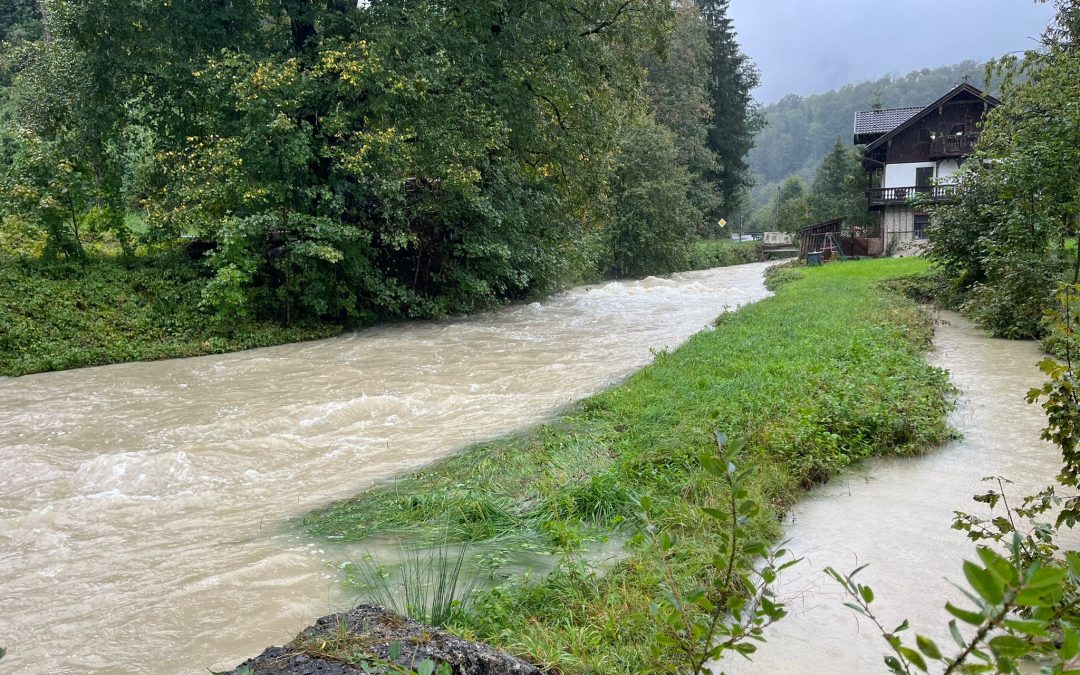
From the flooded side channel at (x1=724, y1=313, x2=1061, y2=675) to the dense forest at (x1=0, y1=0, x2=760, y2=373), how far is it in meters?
10.8

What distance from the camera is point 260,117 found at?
14281 millimetres

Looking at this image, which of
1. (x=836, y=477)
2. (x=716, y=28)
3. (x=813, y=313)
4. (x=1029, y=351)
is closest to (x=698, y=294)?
(x=813, y=313)

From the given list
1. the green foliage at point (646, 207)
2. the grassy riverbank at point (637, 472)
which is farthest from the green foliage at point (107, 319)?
the green foliage at point (646, 207)

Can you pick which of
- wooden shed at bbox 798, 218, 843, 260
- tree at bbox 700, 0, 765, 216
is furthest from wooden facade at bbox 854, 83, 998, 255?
tree at bbox 700, 0, 765, 216

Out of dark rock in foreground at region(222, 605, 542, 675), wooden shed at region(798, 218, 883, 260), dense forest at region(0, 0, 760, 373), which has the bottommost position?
dark rock in foreground at region(222, 605, 542, 675)

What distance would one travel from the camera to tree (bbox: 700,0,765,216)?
5788cm

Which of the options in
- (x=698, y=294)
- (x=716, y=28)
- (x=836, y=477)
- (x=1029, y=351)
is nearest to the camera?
(x=836, y=477)

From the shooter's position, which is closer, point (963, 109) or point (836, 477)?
point (836, 477)

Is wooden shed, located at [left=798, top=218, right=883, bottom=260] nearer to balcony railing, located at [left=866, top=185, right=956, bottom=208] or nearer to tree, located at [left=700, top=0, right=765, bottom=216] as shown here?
balcony railing, located at [left=866, top=185, right=956, bottom=208]

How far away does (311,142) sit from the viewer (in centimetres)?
1529

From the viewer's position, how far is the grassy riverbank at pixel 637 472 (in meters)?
3.71

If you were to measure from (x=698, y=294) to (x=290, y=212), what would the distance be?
14.9 metres

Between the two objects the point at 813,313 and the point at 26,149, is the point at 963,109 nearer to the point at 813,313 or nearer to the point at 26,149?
the point at 813,313

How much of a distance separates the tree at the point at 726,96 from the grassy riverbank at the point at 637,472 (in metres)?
50.6
